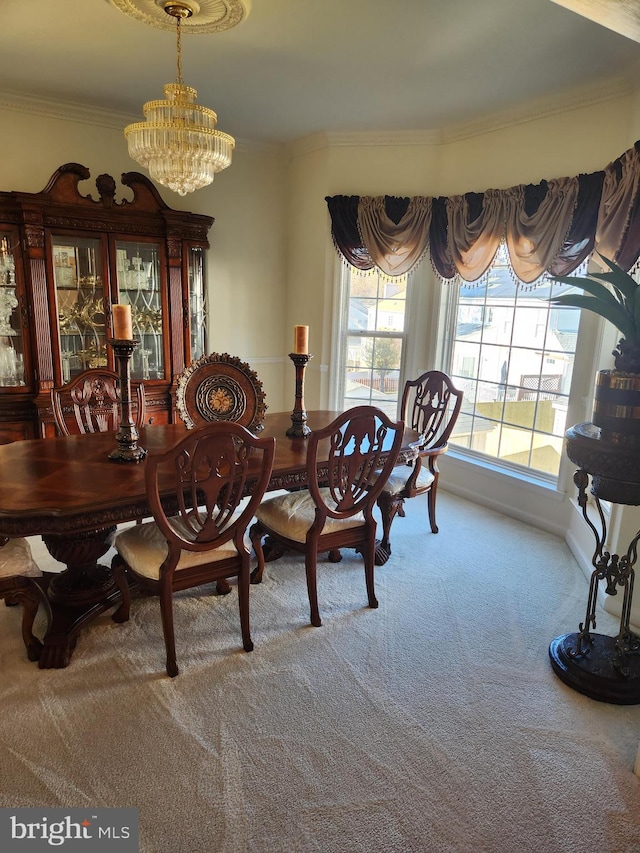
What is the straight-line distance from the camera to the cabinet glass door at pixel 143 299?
4039 millimetres

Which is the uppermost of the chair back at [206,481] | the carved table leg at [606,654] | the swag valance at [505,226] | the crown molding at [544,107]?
the crown molding at [544,107]

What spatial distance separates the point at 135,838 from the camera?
1.48 metres

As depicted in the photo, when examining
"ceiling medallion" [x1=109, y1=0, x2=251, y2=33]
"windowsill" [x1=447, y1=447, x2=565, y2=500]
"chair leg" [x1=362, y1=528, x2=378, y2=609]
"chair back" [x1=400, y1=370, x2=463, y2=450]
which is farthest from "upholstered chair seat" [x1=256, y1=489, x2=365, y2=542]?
"ceiling medallion" [x1=109, y1=0, x2=251, y2=33]

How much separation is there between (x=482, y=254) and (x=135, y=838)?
3605 mm

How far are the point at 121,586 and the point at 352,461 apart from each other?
3.71ft

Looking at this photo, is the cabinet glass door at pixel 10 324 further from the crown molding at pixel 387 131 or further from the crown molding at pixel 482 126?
the crown molding at pixel 482 126

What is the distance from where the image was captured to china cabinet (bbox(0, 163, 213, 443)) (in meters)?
3.65

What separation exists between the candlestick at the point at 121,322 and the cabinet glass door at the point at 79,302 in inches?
76.6

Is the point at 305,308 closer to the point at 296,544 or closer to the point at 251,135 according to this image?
the point at 251,135

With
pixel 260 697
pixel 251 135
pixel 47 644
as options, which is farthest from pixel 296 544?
pixel 251 135

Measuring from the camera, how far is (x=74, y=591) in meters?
2.41

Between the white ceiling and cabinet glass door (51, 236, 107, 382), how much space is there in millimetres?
1012

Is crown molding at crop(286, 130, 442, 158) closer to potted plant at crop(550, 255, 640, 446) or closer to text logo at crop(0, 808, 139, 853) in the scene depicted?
potted plant at crop(550, 255, 640, 446)

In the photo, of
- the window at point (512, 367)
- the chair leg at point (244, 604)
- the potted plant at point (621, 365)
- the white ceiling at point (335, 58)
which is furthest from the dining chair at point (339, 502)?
the white ceiling at point (335, 58)
